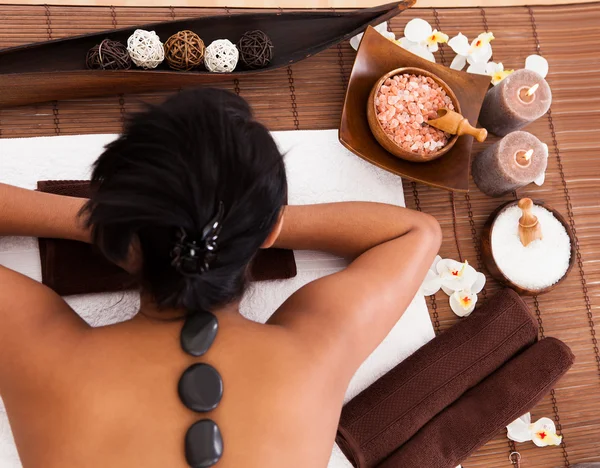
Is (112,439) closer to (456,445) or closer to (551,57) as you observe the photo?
(456,445)

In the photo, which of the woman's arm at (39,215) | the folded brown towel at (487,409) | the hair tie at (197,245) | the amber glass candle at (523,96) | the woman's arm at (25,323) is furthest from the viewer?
the amber glass candle at (523,96)

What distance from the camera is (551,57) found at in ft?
3.88

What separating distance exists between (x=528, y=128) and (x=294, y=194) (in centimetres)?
50

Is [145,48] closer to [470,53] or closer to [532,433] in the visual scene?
[470,53]

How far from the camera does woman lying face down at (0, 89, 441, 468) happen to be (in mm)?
531

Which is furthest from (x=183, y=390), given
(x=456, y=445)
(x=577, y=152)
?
(x=577, y=152)

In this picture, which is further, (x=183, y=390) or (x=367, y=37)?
(x=367, y=37)

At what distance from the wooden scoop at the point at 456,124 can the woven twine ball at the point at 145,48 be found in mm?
465

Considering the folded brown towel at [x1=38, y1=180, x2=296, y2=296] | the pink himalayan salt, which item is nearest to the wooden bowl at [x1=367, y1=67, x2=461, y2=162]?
the pink himalayan salt

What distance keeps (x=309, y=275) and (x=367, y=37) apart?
420 millimetres

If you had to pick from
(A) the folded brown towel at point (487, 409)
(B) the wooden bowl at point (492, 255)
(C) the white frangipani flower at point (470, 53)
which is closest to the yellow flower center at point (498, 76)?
(C) the white frangipani flower at point (470, 53)

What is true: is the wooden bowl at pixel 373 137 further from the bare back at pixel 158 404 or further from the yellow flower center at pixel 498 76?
the bare back at pixel 158 404

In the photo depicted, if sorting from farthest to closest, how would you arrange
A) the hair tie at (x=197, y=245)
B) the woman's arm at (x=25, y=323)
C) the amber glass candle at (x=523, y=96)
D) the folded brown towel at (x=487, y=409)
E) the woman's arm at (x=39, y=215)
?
1. the amber glass candle at (x=523, y=96)
2. the folded brown towel at (x=487, y=409)
3. the woman's arm at (x=39, y=215)
4. the woman's arm at (x=25, y=323)
5. the hair tie at (x=197, y=245)

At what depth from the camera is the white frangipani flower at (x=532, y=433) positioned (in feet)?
3.31
